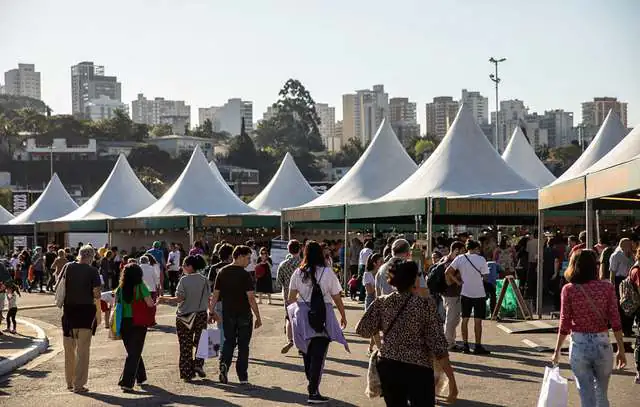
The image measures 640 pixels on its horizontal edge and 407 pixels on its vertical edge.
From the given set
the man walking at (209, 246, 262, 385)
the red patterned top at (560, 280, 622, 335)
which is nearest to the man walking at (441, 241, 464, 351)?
the man walking at (209, 246, 262, 385)

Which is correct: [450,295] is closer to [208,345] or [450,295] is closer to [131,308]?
[208,345]

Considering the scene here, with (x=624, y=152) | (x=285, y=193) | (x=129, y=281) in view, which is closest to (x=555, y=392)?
(x=129, y=281)

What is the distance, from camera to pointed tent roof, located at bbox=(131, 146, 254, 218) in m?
47.0

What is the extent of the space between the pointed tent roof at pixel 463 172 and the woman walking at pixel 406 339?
20073mm

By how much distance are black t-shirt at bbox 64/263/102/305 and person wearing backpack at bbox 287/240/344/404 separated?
9.04 ft

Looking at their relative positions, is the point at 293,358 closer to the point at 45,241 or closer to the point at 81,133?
the point at 45,241

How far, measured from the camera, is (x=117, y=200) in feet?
182

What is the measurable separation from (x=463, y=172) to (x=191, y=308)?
1693 cm

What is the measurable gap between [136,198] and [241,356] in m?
42.8

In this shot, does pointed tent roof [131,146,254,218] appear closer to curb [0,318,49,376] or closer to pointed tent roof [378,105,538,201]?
pointed tent roof [378,105,538,201]

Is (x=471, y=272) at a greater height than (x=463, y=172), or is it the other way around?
(x=463, y=172)

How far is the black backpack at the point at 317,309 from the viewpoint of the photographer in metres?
12.2

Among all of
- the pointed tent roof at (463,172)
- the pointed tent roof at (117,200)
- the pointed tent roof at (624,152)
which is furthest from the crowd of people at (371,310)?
the pointed tent roof at (117,200)

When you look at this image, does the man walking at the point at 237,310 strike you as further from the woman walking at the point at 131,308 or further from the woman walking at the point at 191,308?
the woman walking at the point at 131,308
